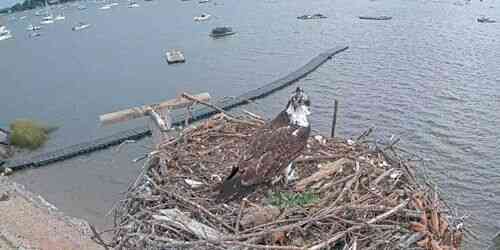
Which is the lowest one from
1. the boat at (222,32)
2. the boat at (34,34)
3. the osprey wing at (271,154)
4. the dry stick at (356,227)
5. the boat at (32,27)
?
the boat at (34,34)

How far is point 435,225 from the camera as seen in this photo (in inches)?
229

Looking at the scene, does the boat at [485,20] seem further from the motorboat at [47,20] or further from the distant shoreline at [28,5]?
the distant shoreline at [28,5]

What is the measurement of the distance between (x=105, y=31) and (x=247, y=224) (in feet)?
198

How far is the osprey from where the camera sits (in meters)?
5.92

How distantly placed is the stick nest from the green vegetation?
23334 mm

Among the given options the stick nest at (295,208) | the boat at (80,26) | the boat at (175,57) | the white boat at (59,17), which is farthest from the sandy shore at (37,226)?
the white boat at (59,17)

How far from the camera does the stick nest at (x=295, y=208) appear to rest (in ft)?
17.7

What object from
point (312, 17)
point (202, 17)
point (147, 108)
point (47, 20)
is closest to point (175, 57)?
point (312, 17)

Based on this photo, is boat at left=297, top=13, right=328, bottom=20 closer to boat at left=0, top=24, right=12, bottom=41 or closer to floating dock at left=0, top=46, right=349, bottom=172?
floating dock at left=0, top=46, right=349, bottom=172

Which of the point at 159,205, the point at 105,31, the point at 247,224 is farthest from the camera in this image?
the point at 105,31

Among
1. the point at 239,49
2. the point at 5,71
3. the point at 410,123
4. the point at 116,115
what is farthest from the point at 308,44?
the point at 116,115

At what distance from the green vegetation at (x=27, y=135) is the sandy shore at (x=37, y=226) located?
7.17 metres

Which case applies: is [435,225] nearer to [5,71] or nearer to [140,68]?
[140,68]

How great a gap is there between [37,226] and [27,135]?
1116 centimetres
